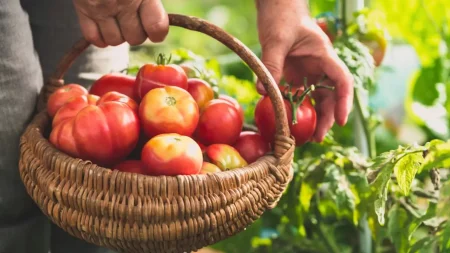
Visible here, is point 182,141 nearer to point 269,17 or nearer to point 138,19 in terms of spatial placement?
point 138,19

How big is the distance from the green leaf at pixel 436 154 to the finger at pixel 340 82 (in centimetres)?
17

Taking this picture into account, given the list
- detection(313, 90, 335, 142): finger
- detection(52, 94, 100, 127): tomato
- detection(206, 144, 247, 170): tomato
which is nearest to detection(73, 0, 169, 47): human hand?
detection(52, 94, 100, 127): tomato

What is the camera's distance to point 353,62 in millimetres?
1251

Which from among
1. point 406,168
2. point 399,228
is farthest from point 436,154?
point 399,228

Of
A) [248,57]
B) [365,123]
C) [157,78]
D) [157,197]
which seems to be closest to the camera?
[157,197]

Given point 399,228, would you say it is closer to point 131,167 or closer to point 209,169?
point 209,169

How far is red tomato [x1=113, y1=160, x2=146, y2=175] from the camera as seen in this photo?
98 centimetres

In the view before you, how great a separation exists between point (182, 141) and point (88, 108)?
165mm

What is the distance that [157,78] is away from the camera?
1096 mm

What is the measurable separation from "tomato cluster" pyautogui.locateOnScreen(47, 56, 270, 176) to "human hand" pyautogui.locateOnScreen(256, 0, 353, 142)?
0.11 meters

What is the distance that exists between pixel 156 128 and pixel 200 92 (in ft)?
0.50

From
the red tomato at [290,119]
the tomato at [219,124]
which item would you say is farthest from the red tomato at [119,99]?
the red tomato at [290,119]

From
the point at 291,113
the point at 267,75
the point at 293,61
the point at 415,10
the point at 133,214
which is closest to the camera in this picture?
the point at 133,214

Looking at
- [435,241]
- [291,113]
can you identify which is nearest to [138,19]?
[291,113]
